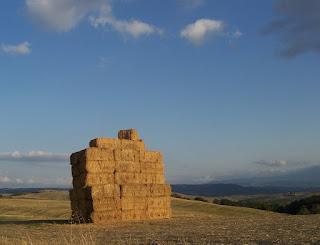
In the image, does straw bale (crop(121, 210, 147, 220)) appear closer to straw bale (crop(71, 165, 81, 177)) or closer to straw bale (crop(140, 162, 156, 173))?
straw bale (crop(140, 162, 156, 173))

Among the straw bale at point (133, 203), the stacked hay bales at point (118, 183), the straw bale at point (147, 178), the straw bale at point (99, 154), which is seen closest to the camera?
the stacked hay bales at point (118, 183)

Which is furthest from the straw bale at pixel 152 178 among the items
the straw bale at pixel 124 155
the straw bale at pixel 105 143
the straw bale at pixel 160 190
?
the straw bale at pixel 105 143

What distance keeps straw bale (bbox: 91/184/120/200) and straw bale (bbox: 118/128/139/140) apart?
3746 millimetres

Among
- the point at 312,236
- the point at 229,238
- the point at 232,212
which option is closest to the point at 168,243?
the point at 229,238

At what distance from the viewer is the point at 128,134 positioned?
Answer: 31406 mm

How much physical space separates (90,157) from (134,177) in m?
3.35

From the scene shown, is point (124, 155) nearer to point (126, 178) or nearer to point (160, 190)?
point (126, 178)

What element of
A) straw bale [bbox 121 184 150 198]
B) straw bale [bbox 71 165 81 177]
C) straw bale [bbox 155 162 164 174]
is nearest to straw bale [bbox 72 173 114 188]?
straw bale [bbox 71 165 81 177]

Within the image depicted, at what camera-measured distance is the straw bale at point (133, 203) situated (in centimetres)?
2830

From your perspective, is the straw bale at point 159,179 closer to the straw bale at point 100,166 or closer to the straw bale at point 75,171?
the straw bale at point 100,166

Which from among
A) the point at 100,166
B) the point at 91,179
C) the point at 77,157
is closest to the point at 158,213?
the point at 100,166

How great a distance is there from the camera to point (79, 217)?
1093 inches

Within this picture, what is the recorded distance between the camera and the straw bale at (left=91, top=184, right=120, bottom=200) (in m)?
27.3

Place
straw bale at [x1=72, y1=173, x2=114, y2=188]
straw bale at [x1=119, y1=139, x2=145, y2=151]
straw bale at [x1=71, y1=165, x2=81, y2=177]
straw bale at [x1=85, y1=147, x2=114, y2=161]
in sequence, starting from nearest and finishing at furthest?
straw bale at [x1=72, y1=173, x2=114, y2=188], straw bale at [x1=85, y1=147, x2=114, y2=161], straw bale at [x1=71, y1=165, x2=81, y2=177], straw bale at [x1=119, y1=139, x2=145, y2=151]
